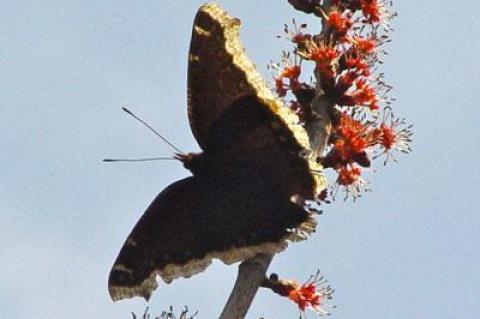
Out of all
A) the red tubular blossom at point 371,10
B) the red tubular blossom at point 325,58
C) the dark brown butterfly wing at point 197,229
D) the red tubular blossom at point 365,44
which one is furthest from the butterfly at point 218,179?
the red tubular blossom at point 371,10

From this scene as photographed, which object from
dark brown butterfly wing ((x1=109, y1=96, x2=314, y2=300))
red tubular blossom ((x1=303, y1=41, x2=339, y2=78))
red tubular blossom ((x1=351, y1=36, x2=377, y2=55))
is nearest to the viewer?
dark brown butterfly wing ((x1=109, y1=96, x2=314, y2=300))

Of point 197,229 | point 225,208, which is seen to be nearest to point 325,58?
point 225,208

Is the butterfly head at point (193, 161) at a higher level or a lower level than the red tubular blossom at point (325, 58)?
lower

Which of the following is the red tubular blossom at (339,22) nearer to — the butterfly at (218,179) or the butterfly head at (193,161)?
the butterfly at (218,179)

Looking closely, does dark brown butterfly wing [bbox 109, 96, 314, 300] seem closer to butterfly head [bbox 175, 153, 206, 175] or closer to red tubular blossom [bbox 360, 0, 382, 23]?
butterfly head [bbox 175, 153, 206, 175]

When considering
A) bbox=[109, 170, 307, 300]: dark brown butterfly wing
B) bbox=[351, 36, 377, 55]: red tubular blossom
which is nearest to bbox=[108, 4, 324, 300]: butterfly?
bbox=[109, 170, 307, 300]: dark brown butterfly wing

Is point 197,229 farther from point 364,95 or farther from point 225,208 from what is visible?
point 364,95

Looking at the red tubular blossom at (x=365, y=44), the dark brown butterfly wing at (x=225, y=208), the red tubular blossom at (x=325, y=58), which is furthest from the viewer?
the red tubular blossom at (x=365, y=44)

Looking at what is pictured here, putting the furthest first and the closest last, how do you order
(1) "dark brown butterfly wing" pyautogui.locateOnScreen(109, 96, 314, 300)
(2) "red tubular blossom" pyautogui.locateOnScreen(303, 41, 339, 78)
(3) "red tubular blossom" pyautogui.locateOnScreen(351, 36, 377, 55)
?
(3) "red tubular blossom" pyautogui.locateOnScreen(351, 36, 377, 55), (2) "red tubular blossom" pyautogui.locateOnScreen(303, 41, 339, 78), (1) "dark brown butterfly wing" pyautogui.locateOnScreen(109, 96, 314, 300)

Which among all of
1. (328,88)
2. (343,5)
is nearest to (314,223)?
(328,88)
